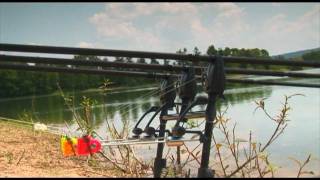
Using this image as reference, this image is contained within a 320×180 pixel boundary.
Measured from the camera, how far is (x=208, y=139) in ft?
8.09

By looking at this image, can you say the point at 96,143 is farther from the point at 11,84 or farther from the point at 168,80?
the point at 11,84

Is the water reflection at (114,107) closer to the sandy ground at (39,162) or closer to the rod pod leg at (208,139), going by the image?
the rod pod leg at (208,139)

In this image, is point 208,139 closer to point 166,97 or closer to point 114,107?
point 166,97

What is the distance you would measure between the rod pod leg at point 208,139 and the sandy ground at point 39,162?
340 centimetres

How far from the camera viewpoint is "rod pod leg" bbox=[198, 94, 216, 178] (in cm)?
245

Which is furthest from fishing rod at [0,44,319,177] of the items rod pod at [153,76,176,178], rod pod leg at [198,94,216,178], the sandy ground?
the sandy ground

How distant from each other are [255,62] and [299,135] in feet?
34.8

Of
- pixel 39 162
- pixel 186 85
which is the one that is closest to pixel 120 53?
pixel 186 85

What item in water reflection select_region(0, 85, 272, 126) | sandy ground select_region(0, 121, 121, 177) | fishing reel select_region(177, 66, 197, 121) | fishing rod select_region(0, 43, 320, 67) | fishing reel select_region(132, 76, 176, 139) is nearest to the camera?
fishing rod select_region(0, 43, 320, 67)

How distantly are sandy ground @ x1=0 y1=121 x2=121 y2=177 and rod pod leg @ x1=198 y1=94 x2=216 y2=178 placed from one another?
340 centimetres

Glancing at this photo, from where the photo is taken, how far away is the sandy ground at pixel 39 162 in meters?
5.81

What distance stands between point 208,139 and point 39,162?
4.87m

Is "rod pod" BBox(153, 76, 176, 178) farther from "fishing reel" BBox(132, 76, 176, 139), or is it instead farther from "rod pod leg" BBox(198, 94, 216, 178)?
"rod pod leg" BBox(198, 94, 216, 178)

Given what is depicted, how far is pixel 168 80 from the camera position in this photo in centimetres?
302
